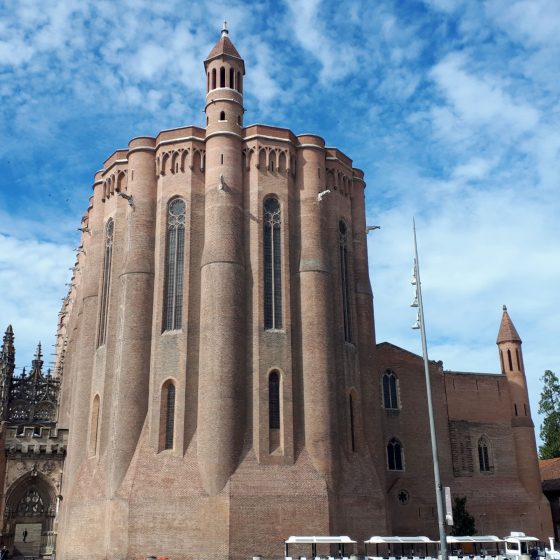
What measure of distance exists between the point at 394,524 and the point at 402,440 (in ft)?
15.7

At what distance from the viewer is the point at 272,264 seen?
35.2 meters

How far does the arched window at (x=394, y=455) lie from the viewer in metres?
41.7

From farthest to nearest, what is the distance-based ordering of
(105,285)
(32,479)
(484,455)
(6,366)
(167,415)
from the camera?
1. (6,366)
2. (484,455)
3. (32,479)
4. (105,285)
5. (167,415)

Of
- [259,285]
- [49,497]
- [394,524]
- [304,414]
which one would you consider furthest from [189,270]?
[394,524]

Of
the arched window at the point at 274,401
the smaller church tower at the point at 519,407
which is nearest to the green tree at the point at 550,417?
the smaller church tower at the point at 519,407

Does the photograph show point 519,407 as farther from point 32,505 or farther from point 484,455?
point 32,505

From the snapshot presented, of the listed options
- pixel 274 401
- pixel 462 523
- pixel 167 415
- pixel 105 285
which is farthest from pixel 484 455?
pixel 105 285

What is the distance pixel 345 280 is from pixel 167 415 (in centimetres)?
1179

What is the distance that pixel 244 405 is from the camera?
32.3 metres

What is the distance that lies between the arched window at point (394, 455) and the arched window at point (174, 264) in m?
15.7

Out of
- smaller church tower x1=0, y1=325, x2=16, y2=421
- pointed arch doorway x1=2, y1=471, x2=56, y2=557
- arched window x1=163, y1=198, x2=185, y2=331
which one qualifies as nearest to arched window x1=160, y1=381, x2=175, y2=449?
arched window x1=163, y1=198, x2=185, y2=331

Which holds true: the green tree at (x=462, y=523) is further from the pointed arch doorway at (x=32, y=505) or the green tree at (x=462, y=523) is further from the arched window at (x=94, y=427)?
the pointed arch doorway at (x=32, y=505)

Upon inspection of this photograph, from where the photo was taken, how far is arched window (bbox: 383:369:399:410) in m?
42.8

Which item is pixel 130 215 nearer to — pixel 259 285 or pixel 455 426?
pixel 259 285
